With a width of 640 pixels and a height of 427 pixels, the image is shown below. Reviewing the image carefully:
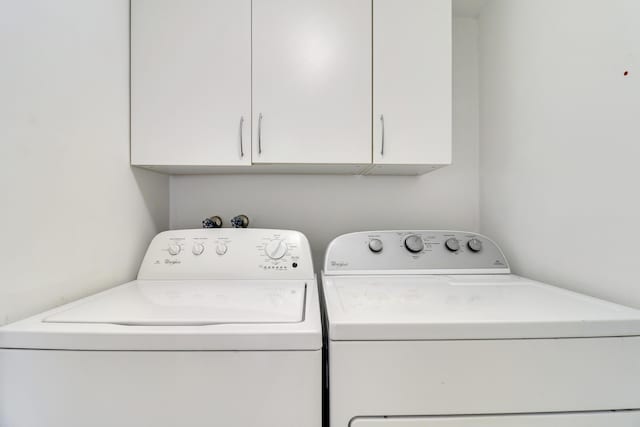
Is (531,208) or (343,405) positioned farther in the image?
(531,208)

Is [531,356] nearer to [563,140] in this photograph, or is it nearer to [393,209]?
[563,140]

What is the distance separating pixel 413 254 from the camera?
3.90ft

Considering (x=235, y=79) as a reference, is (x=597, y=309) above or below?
below

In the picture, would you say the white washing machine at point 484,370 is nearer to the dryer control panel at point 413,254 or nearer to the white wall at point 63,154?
the dryer control panel at point 413,254

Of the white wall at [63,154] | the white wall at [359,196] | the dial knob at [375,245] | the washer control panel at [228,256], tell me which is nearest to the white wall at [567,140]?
the white wall at [359,196]

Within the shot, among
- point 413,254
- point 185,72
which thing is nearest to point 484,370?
point 413,254

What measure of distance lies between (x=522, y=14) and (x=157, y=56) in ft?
4.40

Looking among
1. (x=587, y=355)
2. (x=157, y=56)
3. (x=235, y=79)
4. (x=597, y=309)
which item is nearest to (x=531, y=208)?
(x=597, y=309)

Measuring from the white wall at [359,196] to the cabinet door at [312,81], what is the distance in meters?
0.33

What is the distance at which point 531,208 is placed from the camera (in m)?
1.10

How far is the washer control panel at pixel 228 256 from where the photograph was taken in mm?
1099

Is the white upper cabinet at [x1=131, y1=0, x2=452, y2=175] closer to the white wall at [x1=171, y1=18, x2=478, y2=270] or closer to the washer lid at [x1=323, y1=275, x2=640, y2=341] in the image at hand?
the white wall at [x1=171, y1=18, x2=478, y2=270]

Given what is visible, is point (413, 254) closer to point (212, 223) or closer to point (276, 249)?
point (276, 249)

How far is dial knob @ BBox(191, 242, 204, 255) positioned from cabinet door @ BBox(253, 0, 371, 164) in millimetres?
382
